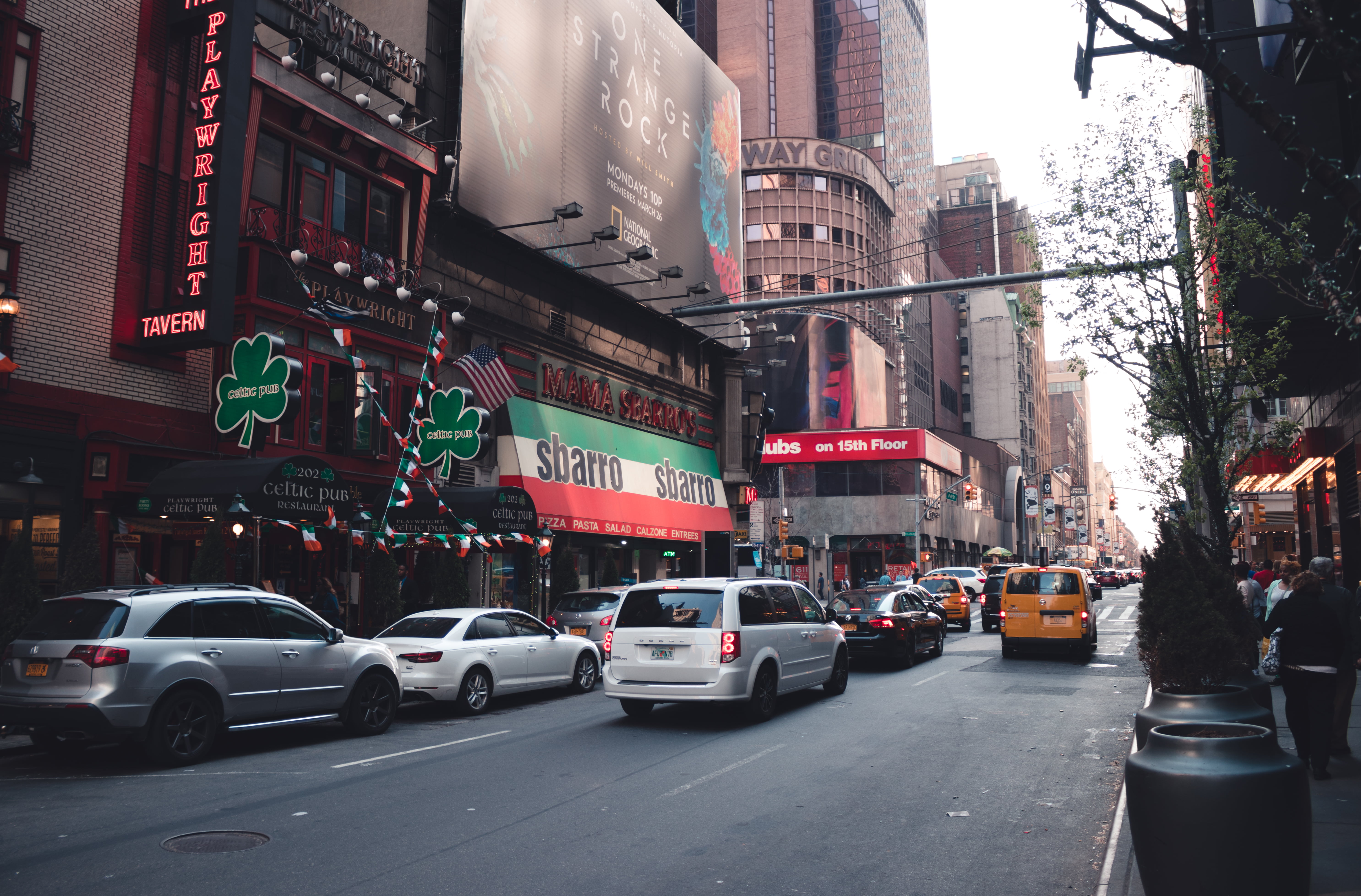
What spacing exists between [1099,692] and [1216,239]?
745 cm

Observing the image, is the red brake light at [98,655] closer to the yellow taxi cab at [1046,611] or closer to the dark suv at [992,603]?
the yellow taxi cab at [1046,611]

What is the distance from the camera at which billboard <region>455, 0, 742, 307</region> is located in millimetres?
25344

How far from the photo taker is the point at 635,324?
33594mm

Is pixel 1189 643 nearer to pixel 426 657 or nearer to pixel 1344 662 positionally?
pixel 1344 662

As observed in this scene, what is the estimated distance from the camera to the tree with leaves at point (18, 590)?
1291 cm

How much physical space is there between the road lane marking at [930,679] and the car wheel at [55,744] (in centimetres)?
1164

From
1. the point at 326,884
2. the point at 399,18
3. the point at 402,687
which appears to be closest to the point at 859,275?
the point at 399,18

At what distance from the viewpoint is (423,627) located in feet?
47.0

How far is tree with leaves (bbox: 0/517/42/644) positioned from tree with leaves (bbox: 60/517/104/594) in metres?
0.50

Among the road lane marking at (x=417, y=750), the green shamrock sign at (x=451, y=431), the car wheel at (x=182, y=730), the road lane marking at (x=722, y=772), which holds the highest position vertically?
the green shamrock sign at (x=451, y=431)

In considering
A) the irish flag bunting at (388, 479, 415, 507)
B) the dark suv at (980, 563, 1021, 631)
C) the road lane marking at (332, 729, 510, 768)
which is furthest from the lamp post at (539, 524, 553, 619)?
the dark suv at (980, 563, 1021, 631)

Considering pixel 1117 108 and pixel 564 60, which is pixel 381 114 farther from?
pixel 1117 108

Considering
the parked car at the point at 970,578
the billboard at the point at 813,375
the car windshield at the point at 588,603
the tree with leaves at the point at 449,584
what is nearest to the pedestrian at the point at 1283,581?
the car windshield at the point at 588,603

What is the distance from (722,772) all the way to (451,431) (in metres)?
13.7
